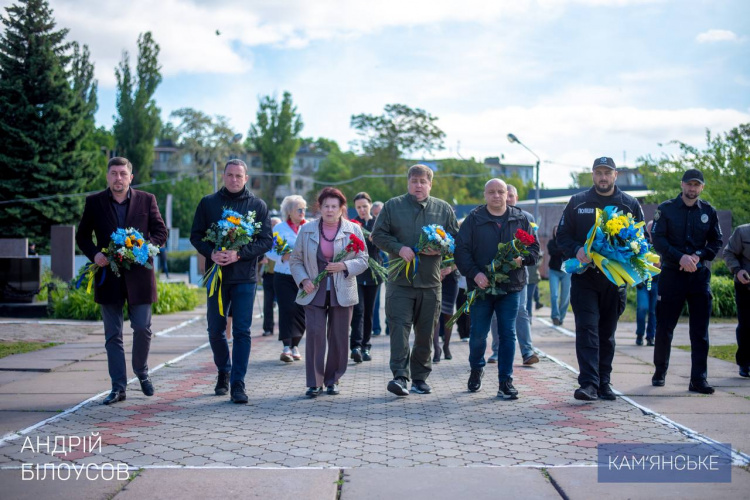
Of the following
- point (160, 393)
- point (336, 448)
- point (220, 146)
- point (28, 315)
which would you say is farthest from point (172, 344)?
point (220, 146)

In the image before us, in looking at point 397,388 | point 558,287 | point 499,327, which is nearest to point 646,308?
point 558,287

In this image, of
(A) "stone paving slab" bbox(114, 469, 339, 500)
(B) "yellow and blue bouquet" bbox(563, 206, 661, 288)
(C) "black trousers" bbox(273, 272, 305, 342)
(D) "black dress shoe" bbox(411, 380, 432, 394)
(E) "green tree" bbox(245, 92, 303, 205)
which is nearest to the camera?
(A) "stone paving slab" bbox(114, 469, 339, 500)

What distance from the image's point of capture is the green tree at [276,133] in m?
74.4

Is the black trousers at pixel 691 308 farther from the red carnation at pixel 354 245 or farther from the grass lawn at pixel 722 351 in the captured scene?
the red carnation at pixel 354 245

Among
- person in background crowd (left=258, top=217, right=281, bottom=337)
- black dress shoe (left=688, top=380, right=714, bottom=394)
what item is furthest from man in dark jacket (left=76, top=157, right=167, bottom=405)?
black dress shoe (left=688, top=380, right=714, bottom=394)

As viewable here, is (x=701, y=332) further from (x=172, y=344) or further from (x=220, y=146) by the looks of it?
(x=220, y=146)

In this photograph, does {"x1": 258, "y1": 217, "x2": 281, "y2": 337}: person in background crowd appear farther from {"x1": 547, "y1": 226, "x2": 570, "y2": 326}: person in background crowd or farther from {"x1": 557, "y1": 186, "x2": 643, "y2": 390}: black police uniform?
{"x1": 557, "y1": 186, "x2": 643, "y2": 390}: black police uniform

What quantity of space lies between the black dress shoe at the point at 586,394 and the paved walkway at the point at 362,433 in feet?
0.36

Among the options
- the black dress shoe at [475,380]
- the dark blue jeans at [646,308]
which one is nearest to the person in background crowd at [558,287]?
the dark blue jeans at [646,308]

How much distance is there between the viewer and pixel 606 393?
24.1ft

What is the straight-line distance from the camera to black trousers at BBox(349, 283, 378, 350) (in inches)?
399

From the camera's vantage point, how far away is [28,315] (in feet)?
52.7

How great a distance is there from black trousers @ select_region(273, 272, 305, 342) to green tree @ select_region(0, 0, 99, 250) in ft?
79.5

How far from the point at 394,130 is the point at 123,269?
62.2m
